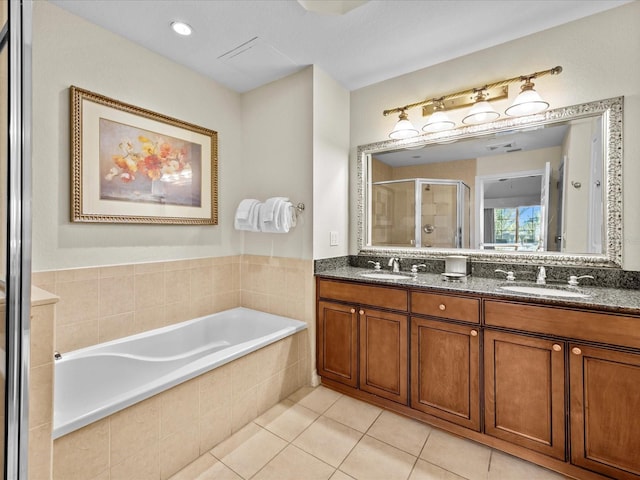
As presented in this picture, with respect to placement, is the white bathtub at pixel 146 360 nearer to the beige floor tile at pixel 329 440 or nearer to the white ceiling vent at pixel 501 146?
the beige floor tile at pixel 329 440

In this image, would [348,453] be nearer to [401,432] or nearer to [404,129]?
[401,432]

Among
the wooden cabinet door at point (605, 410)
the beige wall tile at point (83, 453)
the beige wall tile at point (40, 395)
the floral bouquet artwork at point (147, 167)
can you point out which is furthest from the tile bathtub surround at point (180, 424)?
the wooden cabinet door at point (605, 410)

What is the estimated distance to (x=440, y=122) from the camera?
221 centimetres

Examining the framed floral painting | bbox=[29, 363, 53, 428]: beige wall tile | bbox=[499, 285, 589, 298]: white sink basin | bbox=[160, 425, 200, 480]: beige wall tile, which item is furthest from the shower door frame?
bbox=[499, 285, 589, 298]: white sink basin

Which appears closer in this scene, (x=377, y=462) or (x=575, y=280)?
(x=377, y=462)

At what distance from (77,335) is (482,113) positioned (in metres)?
2.90

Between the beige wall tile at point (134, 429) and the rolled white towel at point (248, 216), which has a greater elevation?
the rolled white towel at point (248, 216)

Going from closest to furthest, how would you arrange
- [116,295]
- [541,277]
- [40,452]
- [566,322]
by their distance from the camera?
[40,452] → [566,322] → [541,277] → [116,295]

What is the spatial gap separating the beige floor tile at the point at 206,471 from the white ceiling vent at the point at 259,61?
2.52 metres

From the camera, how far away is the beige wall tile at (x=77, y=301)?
1.78m

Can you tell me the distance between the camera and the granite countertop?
140cm

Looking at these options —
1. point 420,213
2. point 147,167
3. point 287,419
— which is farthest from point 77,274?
point 420,213

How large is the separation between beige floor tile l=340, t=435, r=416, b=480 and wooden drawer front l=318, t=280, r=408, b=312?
0.78m

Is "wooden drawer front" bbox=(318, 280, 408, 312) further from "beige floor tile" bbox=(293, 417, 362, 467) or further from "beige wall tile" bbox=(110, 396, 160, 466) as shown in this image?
"beige wall tile" bbox=(110, 396, 160, 466)
